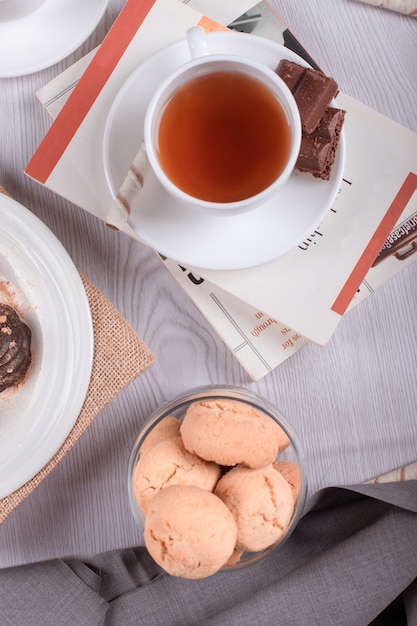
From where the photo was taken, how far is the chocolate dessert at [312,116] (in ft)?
2.69

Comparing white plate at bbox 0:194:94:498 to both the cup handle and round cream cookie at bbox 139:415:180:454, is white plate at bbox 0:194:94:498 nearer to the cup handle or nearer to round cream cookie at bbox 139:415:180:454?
round cream cookie at bbox 139:415:180:454

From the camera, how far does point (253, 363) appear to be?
1.00 meters

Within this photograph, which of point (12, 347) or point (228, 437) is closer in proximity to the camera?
point (228, 437)

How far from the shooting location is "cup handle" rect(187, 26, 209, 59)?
80cm

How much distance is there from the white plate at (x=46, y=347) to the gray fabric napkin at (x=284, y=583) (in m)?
0.21

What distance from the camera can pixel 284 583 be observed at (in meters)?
0.97

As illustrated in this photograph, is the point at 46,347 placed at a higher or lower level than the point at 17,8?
lower

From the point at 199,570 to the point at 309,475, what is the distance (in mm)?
324

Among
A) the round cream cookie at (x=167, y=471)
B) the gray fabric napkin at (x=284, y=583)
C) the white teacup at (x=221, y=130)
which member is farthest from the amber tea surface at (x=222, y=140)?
the gray fabric napkin at (x=284, y=583)

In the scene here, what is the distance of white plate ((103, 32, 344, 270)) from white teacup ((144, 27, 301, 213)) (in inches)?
1.5

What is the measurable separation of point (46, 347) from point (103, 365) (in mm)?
90

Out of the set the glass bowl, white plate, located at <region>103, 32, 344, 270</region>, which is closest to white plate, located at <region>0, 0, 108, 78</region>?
white plate, located at <region>103, 32, 344, 270</region>

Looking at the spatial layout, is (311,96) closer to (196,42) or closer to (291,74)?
(291,74)

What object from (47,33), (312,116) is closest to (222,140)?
(312,116)
